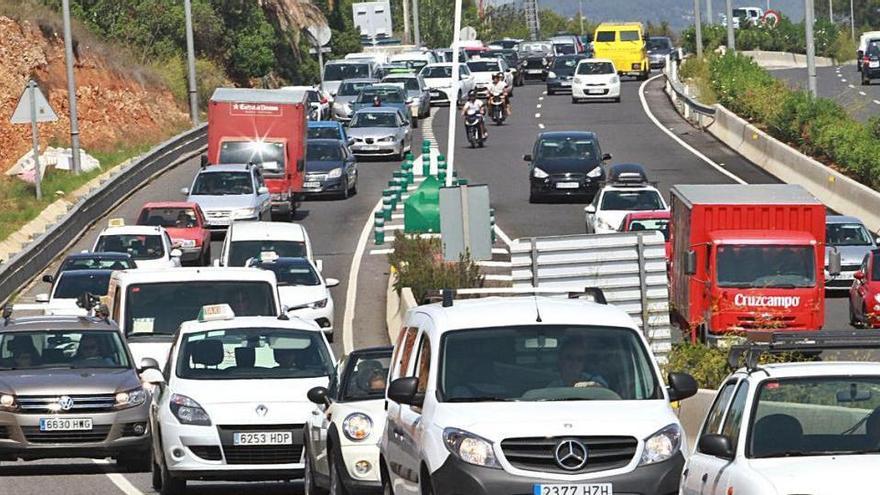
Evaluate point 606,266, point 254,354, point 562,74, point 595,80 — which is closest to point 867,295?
point 606,266

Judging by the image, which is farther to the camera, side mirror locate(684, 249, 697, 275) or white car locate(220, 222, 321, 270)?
white car locate(220, 222, 321, 270)

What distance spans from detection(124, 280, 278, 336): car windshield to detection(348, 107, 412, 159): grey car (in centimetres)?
3608

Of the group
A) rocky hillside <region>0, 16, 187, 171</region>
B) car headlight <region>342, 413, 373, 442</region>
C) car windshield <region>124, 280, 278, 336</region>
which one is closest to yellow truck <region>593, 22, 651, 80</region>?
rocky hillside <region>0, 16, 187, 171</region>

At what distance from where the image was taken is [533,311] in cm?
1362

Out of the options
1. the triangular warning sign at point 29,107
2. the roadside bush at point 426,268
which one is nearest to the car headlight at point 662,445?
the roadside bush at point 426,268

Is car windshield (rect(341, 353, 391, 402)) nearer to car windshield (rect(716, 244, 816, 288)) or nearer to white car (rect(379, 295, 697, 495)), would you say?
white car (rect(379, 295, 697, 495))

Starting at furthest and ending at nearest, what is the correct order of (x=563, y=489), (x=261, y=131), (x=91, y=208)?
(x=261, y=131) → (x=91, y=208) → (x=563, y=489)

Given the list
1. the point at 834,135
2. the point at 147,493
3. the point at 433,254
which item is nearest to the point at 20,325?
the point at 147,493

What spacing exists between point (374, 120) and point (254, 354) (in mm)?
41513

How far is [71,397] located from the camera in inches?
827

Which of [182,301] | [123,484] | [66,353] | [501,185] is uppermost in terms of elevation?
[182,301]

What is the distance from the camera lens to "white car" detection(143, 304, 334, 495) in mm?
18281

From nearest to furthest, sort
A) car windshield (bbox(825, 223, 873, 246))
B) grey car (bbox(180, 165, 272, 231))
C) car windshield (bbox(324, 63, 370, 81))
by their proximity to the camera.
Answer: car windshield (bbox(825, 223, 873, 246))
grey car (bbox(180, 165, 272, 231))
car windshield (bbox(324, 63, 370, 81))

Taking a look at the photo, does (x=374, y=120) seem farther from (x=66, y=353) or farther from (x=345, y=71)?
(x=66, y=353)
